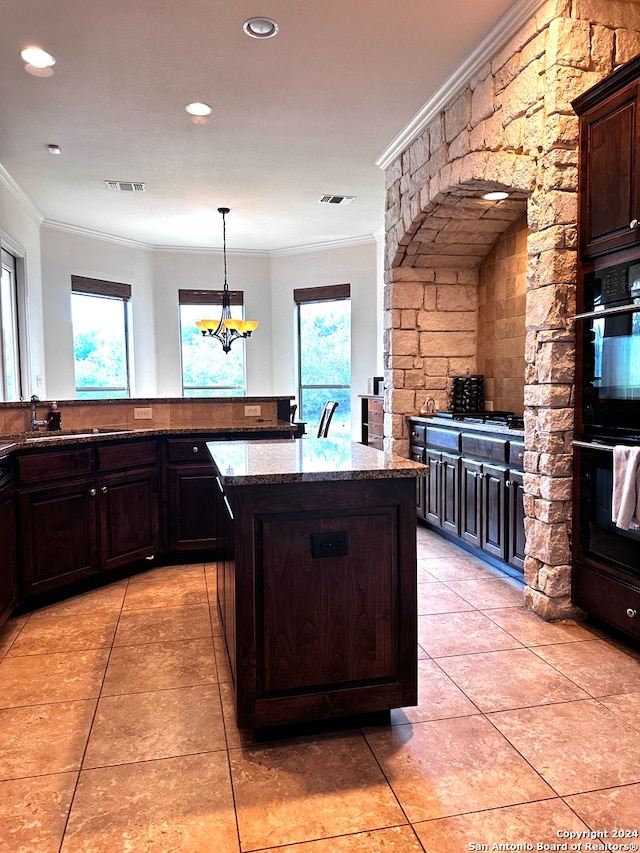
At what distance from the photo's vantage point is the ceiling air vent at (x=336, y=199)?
585cm

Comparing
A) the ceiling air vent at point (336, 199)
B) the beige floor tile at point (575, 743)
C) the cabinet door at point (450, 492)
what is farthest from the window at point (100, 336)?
the beige floor tile at point (575, 743)

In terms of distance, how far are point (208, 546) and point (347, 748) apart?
216 centimetres

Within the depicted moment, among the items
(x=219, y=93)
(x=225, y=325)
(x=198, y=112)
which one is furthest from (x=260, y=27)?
(x=225, y=325)

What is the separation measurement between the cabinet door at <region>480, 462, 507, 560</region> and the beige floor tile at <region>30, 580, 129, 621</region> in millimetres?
2142

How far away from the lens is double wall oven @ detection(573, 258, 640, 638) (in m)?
2.39

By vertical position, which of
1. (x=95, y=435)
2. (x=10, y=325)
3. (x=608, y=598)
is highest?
(x=10, y=325)

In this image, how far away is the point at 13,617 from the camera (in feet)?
9.86

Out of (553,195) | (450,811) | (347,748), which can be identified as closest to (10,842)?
(347,748)

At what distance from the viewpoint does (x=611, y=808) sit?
5.15ft

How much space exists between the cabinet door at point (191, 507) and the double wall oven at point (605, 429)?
215cm

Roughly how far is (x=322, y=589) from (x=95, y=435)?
77.9 inches

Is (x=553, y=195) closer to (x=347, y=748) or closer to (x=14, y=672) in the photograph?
(x=347, y=748)

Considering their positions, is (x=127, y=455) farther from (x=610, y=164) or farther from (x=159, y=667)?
(x=610, y=164)

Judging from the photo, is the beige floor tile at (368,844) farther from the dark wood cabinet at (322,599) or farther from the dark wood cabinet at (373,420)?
Result: the dark wood cabinet at (373,420)
